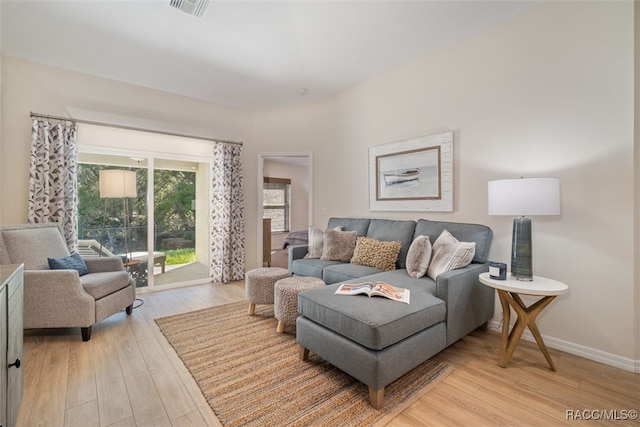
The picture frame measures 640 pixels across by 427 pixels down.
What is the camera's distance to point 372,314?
5.44ft

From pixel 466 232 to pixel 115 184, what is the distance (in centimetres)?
385

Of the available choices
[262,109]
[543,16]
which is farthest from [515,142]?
[262,109]

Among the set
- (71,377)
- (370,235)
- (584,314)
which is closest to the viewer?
(71,377)

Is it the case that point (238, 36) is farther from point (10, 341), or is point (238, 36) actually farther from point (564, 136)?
point (564, 136)

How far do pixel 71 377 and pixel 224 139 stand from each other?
3.43 meters

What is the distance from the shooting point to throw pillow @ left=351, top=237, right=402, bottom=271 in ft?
9.64

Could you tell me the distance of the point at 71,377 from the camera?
1.89 m

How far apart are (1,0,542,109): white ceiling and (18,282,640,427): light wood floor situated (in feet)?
9.15

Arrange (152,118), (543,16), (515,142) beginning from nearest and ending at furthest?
(543,16) → (515,142) → (152,118)

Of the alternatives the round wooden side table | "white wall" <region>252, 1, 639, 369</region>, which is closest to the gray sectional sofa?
the round wooden side table

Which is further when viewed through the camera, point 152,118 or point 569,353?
point 152,118

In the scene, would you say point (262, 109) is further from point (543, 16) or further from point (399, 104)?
point (543, 16)

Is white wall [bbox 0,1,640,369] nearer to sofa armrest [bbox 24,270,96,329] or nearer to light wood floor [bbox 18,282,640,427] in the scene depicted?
light wood floor [bbox 18,282,640,427]

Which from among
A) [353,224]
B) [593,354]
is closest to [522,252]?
[593,354]
